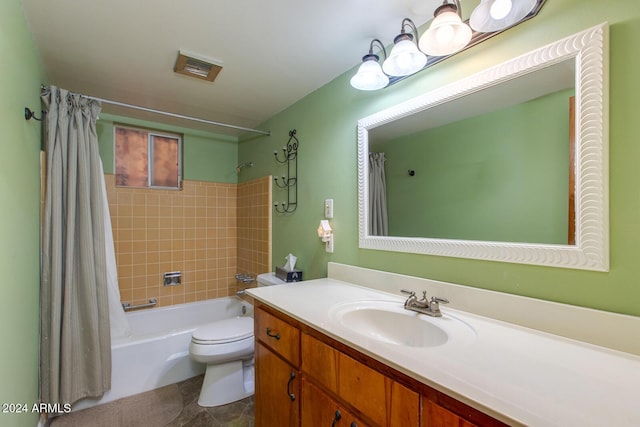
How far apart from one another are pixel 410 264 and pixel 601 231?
71 centimetres

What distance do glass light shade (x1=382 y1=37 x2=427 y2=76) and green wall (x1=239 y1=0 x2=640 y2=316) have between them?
9 cm

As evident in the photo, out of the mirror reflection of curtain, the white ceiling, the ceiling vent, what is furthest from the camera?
the ceiling vent

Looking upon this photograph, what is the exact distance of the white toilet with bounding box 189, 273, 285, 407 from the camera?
186 cm

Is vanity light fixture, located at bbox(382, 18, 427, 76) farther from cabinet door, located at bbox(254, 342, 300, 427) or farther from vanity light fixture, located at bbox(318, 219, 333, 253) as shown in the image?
cabinet door, located at bbox(254, 342, 300, 427)

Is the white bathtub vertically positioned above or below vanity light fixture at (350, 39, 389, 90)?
below

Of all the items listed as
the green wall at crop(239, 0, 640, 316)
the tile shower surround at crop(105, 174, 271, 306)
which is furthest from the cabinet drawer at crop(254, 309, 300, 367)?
the tile shower surround at crop(105, 174, 271, 306)

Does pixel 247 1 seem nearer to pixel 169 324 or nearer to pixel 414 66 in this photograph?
pixel 414 66

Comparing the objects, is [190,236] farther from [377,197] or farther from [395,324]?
[395,324]

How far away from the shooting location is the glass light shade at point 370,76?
1396mm

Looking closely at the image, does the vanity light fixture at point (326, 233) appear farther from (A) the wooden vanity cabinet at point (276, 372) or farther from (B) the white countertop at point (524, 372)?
(B) the white countertop at point (524, 372)

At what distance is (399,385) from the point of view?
0.76m

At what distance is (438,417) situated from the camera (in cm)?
67

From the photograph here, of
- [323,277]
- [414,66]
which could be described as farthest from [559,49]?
[323,277]

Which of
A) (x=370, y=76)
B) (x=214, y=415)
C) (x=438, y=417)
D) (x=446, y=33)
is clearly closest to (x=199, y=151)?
(x=370, y=76)
